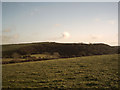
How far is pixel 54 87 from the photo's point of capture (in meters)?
14.4

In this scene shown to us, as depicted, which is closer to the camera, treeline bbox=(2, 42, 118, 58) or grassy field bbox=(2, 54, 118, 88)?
grassy field bbox=(2, 54, 118, 88)

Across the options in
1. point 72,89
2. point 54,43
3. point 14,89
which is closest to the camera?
point 72,89

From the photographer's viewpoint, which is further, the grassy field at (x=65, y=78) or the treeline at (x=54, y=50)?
the treeline at (x=54, y=50)

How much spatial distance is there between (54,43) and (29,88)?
9869 cm

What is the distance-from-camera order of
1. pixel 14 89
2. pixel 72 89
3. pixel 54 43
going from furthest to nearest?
1. pixel 54 43
2. pixel 14 89
3. pixel 72 89

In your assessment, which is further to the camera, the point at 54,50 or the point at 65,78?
the point at 54,50

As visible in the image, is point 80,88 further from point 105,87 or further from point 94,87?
point 105,87

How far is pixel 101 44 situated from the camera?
11719cm

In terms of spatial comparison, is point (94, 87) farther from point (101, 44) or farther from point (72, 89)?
point (101, 44)

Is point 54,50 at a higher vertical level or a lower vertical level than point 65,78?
higher

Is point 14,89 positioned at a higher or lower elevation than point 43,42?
lower

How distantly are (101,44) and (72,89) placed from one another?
365 ft

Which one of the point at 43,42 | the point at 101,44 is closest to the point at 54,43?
the point at 43,42

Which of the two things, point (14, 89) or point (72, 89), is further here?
point (14, 89)
